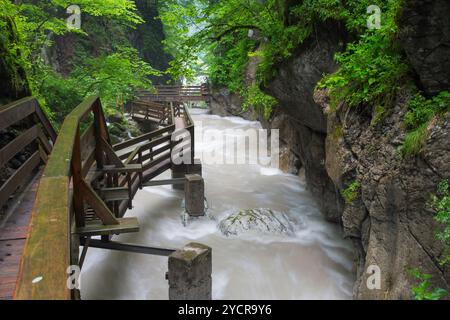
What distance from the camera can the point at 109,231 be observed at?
4164mm

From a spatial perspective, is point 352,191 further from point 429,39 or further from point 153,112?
point 153,112

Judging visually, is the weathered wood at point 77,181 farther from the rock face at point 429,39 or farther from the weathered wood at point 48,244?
the rock face at point 429,39

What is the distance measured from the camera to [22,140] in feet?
16.4

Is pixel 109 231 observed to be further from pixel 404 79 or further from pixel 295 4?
pixel 295 4

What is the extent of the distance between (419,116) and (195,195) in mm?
6580

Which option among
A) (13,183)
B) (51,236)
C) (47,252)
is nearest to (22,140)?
(13,183)

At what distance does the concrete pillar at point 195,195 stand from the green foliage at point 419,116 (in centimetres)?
613

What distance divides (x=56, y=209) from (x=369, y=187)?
5024 millimetres

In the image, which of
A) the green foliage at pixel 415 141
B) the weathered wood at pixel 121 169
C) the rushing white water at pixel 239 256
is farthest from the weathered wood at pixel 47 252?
the rushing white water at pixel 239 256

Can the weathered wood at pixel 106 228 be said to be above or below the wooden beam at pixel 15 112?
below

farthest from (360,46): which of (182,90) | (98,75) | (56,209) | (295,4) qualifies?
(182,90)

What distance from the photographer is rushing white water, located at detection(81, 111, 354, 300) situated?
291 inches

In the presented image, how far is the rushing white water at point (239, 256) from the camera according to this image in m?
7.39

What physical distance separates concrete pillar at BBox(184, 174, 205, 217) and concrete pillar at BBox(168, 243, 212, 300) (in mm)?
4774
